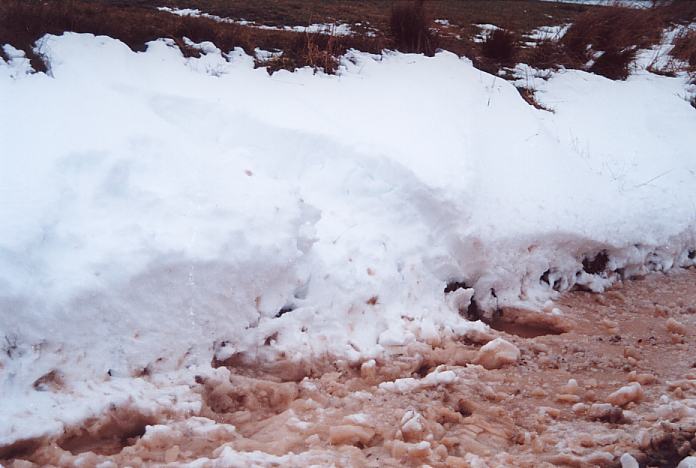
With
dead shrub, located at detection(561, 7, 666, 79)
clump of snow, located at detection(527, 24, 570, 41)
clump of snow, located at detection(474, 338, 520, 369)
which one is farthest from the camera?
clump of snow, located at detection(527, 24, 570, 41)

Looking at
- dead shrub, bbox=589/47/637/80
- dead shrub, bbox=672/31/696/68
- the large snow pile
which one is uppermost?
dead shrub, bbox=672/31/696/68

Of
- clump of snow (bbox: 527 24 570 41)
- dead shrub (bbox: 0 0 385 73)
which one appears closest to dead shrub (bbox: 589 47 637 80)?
clump of snow (bbox: 527 24 570 41)

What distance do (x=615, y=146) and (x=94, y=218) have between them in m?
4.44

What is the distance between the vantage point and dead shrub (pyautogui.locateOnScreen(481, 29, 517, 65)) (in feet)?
22.0

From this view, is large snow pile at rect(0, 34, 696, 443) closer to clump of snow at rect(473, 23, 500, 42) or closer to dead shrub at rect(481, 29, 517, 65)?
dead shrub at rect(481, 29, 517, 65)

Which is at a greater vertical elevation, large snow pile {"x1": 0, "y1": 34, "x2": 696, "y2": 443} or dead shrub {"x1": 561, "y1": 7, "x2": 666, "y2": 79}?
dead shrub {"x1": 561, "y1": 7, "x2": 666, "y2": 79}

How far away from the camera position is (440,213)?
12.8 ft

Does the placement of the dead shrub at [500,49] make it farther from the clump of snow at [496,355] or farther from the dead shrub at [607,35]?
the clump of snow at [496,355]

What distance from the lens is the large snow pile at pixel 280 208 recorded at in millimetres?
2701

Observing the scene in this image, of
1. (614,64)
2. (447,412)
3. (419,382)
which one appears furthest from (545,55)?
(447,412)

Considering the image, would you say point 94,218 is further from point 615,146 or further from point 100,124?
point 615,146

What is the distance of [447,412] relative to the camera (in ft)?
8.79

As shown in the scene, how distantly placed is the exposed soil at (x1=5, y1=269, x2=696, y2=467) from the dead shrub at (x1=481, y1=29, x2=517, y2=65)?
4.04 metres

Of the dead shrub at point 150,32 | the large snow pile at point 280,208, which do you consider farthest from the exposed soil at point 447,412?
the dead shrub at point 150,32
